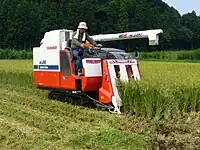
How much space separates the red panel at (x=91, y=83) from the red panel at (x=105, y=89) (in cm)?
19

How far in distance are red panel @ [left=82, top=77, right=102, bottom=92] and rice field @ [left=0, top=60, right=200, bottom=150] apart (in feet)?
2.01

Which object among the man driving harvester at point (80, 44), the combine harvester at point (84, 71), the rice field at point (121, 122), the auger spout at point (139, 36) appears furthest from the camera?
the auger spout at point (139, 36)

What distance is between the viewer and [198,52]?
3919 centimetres

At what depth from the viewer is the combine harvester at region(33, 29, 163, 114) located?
30.5ft

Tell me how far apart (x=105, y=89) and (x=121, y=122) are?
6.03 feet

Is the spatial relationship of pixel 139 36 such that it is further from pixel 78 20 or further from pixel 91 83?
pixel 78 20

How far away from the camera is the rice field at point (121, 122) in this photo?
6.01 metres

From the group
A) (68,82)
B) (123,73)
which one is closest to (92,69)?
(123,73)

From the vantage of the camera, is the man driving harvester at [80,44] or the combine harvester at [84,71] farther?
the man driving harvester at [80,44]

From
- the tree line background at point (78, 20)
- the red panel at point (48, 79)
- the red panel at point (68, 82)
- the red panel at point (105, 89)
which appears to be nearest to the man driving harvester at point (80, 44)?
the red panel at point (68, 82)

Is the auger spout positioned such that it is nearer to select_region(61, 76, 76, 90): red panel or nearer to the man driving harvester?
the man driving harvester

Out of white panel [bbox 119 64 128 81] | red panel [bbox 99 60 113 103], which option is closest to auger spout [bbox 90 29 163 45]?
white panel [bbox 119 64 128 81]

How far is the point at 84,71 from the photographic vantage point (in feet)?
31.1

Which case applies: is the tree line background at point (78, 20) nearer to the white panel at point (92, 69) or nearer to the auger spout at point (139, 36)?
the auger spout at point (139, 36)
